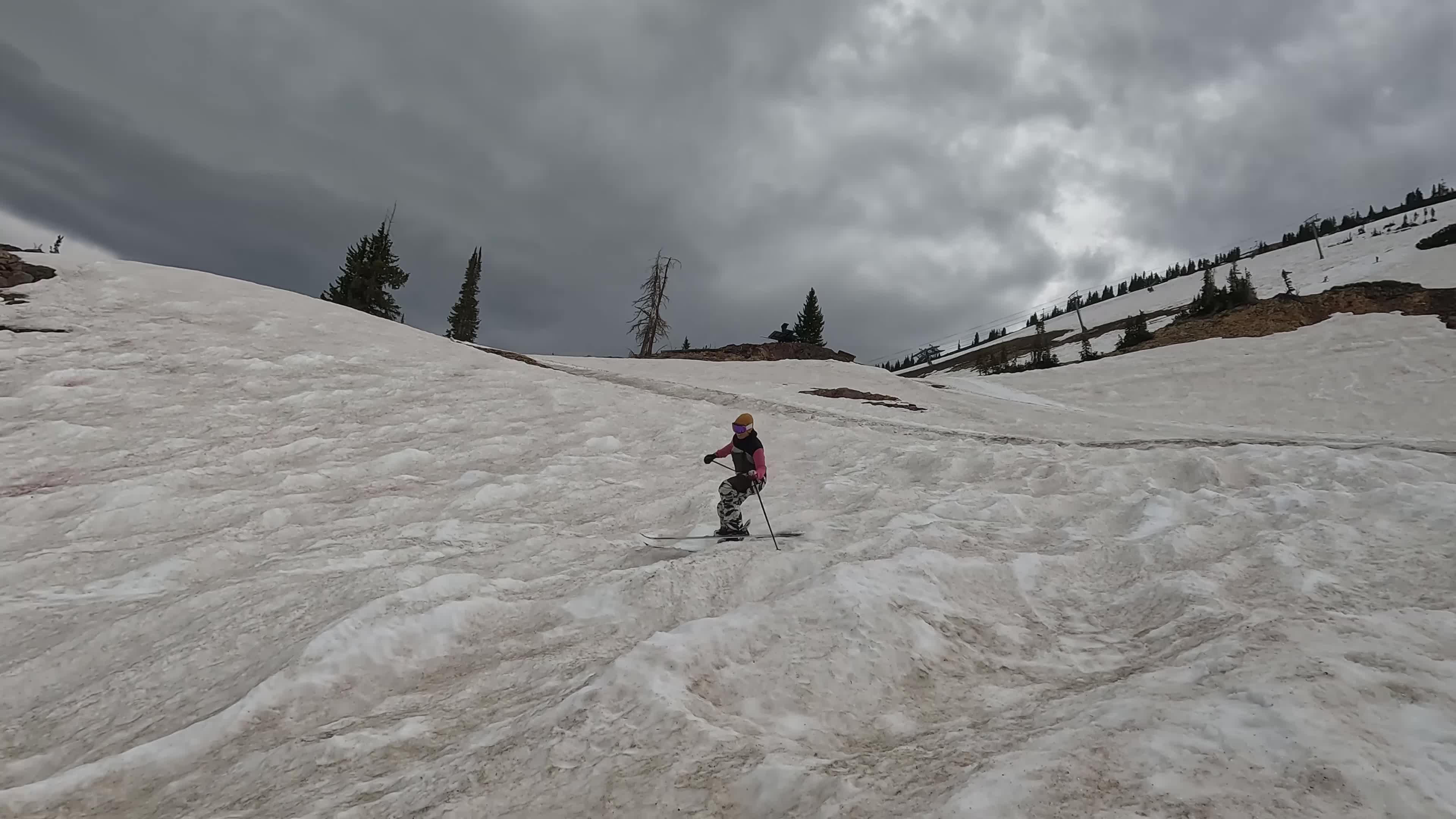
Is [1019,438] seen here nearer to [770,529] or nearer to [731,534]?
[731,534]

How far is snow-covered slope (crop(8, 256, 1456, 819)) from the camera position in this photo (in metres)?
3.49

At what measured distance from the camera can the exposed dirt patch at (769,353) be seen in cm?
4216

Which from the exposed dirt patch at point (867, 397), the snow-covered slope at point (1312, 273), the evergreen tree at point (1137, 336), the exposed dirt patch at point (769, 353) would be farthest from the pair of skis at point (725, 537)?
the snow-covered slope at point (1312, 273)

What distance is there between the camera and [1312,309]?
3328 cm

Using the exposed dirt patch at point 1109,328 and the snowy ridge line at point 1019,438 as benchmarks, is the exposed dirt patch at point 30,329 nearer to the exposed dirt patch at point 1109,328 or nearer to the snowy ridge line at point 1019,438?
the snowy ridge line at point 1019,438

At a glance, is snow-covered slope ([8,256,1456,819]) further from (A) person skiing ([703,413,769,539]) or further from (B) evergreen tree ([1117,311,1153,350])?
(B) evergreen tree ([1117,311,1153,350])

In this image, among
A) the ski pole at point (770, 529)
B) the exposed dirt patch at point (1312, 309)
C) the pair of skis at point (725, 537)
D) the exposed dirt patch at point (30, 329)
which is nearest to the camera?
the ski pole at point (770, 529)

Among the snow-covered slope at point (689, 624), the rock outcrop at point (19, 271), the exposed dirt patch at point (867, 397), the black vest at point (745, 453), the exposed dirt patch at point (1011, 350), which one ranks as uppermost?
the rock outcrop at point (19, 271)

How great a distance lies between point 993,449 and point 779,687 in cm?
894

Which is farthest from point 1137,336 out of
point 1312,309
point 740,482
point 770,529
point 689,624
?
point 689,624

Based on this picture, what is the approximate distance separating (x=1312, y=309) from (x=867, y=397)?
28.5 metres

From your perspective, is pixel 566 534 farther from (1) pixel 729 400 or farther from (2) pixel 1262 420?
(2) pixel 1262 420

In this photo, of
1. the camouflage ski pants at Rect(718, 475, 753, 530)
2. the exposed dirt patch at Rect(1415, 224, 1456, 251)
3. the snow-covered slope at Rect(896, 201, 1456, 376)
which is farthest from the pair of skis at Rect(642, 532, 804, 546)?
the exposed dirt patch at Rect(1415, 224, 1456, 251)

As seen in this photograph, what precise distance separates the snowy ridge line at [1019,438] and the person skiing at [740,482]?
7634mm
